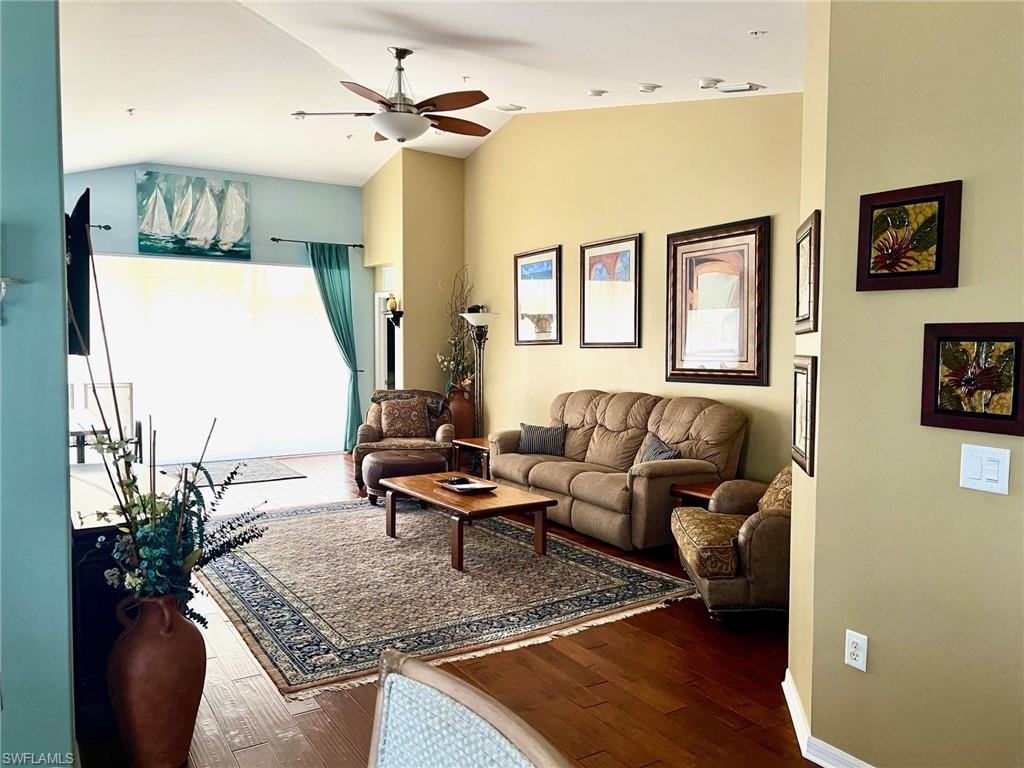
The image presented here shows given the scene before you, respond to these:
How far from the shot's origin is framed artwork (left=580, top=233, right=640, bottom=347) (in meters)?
6.02

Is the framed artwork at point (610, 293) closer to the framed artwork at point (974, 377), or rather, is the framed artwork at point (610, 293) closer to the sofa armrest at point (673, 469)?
the sofa armrest at point (673, 469)

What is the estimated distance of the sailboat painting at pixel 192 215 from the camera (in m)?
7.98

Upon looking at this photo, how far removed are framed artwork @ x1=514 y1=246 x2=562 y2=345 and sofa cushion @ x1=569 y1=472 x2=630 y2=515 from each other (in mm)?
2140

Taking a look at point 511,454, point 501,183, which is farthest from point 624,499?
point 501,183

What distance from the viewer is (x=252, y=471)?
7988mm

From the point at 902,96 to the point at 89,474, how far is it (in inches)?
146

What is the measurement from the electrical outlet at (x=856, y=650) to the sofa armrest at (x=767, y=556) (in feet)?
3.38

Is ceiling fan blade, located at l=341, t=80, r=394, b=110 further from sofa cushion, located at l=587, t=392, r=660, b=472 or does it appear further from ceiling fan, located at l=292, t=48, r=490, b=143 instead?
sofa cushion, located at l=587, t=392, r=660, b=472

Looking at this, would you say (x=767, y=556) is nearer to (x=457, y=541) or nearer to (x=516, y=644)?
(x=516, y=644)

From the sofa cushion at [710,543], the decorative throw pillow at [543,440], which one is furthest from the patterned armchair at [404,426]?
the sofa cushion at [710,543]

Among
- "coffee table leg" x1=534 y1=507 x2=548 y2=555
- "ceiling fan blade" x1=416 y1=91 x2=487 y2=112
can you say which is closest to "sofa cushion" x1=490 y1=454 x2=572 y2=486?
"coffee table leg" x1=534 y1=507 x2=548 y2=555

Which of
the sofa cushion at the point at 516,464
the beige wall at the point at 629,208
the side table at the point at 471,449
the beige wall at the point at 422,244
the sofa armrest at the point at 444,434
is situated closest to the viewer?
the beige wall at the point at 629,208

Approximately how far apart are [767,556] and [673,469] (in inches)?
52.9

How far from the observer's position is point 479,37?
4.24 metres
